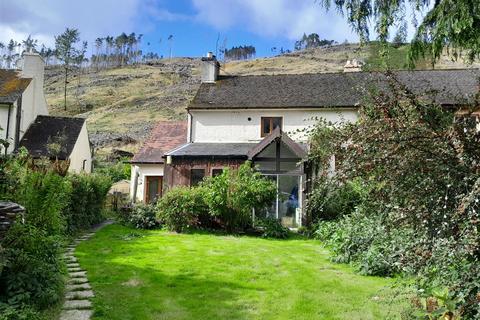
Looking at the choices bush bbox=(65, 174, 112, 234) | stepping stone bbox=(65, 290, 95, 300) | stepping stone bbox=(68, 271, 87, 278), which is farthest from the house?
stepping stone bbox=(65, 290, 95, 300)

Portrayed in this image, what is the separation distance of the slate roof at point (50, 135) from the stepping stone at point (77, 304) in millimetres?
19128

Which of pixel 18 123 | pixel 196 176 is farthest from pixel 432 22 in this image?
Answer: pixel 18 123

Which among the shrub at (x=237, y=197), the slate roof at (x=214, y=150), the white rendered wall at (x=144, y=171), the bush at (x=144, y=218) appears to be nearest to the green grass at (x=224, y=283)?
the shrub at (x=237, y=197)

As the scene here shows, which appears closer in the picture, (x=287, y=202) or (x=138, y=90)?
(x=287, y=202)

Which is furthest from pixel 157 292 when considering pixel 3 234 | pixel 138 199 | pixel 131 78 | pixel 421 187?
pixel 131 78

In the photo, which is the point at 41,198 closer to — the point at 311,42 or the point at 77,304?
the point at 77,304

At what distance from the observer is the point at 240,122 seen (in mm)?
23391

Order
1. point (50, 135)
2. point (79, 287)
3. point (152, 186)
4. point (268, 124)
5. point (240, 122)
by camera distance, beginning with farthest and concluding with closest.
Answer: point (50, 135) → point (152, 186) → point (240, 122) → point (268, 124) → point (79, 287)

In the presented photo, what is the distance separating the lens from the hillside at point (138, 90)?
69812 millimetres

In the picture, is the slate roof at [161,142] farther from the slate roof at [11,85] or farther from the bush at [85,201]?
the slate roof at [11,85]

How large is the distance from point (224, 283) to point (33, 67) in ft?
77.3

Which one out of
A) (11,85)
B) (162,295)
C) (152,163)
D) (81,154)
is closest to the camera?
(162,295)

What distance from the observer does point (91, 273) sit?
9.60 meters

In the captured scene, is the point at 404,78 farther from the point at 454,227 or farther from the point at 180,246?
the point at 454,227
